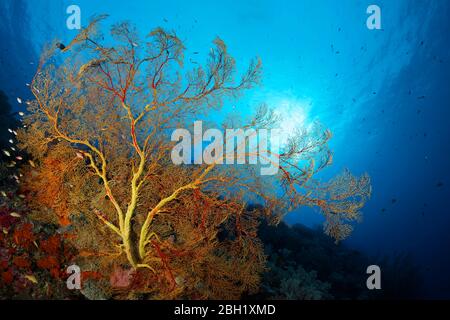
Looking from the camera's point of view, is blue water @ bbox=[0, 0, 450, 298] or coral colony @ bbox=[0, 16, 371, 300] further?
blue water @ bbox=[0, 0, 450, 298]

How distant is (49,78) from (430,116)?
48.3 m

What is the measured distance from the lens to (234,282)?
5500mm

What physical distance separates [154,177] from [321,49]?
3051 cm

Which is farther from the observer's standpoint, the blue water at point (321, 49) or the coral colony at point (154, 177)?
the blue water at point (321, 49)

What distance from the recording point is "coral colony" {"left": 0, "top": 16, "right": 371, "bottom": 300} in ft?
15.4

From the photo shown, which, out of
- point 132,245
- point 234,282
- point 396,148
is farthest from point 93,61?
point 396,148

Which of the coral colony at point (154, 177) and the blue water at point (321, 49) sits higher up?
the blue water at point (321, 49)

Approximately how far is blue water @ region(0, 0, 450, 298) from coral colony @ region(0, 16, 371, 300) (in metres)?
15.7

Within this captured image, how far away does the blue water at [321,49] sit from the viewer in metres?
23.6

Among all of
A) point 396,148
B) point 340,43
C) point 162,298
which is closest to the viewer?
point 162,298

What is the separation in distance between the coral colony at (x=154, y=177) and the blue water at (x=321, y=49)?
15.7 meters

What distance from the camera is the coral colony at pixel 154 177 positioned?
469cm

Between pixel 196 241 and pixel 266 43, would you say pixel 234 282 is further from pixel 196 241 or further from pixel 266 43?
pixel 266 43

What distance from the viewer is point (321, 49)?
94.9 ft
